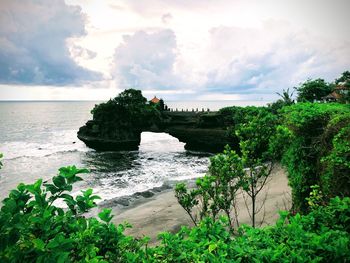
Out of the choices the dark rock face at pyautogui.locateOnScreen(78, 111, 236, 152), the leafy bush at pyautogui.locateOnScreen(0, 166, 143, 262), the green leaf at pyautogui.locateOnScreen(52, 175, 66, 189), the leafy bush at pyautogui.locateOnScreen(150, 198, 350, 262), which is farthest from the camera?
the dark rock face at pyautogui.locateOnScreen(78, 111, 236, 152)

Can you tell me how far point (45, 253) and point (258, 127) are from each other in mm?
9096

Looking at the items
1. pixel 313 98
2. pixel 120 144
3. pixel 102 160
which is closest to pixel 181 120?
pixel 120 144

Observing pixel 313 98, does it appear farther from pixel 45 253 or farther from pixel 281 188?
pixel 45 253

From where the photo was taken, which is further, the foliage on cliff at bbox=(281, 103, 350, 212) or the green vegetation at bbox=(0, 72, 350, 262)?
the foliage on cliff at bbox=(281, 103, 350, 212)

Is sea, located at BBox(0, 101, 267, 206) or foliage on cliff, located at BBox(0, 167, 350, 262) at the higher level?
foliage on cliff, located at BBox(0, 167, 350, 262)

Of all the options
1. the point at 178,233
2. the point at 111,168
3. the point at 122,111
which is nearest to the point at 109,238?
the point at 178,233

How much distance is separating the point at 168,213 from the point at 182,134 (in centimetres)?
4158

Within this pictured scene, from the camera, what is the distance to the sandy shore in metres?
15.7

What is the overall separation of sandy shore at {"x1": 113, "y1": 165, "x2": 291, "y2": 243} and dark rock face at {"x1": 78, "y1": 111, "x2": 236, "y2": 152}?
31357mm

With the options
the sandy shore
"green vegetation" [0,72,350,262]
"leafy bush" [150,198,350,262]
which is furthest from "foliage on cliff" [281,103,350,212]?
"leafy bush" [150,198,350,262]

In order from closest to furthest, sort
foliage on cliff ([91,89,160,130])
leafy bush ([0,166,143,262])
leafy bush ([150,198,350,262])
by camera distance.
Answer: leafy bush ([0,166,143,262]) < leafy bush ([150,198,350,262]) < foliage on cliff ([91,89,160,130])

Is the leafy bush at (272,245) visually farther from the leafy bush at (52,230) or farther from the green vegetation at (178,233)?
the leafy bush at (52,230)

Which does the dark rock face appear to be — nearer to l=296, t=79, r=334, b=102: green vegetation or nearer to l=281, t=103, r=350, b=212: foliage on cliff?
l=296, t=79, r=334, b=102: green vegetation

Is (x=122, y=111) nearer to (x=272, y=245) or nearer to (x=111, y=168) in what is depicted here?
(x=111, y=168)
